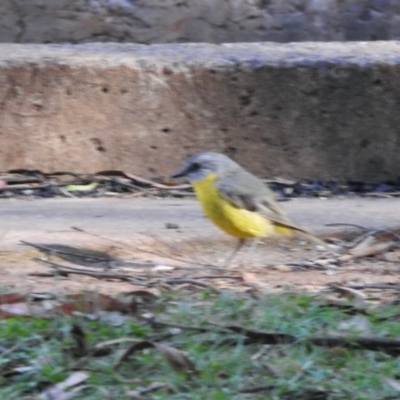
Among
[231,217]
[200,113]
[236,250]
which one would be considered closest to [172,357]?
[231,217]

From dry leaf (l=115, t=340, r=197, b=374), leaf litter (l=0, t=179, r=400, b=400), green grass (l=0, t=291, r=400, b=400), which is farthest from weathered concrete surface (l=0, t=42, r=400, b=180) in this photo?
dry leaf (l=115, t=340, r=197, b=374)

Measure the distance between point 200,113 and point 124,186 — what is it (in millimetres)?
641

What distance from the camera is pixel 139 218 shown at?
5137 mm

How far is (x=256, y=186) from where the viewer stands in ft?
15.1

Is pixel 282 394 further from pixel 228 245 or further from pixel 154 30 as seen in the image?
pixel 154 30

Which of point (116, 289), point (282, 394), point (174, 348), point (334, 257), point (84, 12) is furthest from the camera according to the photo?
point (84, 12)

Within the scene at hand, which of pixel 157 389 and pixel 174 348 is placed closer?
pixel 157 389

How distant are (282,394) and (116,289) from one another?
1.27 meters

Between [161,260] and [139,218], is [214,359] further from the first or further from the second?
[139,218]

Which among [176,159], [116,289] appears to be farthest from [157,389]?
[176,159]

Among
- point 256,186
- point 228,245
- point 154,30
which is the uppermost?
point 154,30

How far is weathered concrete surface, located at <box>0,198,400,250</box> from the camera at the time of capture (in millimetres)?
4680

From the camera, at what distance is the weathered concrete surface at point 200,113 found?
618 cm

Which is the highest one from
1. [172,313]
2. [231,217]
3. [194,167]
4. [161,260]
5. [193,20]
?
[193,20]
